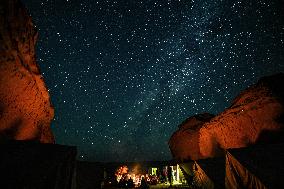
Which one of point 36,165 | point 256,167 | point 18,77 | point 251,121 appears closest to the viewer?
point 36,165

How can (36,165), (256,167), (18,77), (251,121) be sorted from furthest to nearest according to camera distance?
(251,121)
(18,77)
(256,167)
(36,165)

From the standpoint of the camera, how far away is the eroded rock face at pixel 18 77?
8285 mm

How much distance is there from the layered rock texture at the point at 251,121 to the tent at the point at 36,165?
1406 centimetres

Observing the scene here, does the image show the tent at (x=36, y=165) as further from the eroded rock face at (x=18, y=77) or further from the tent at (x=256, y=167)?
the tent at (x=256, y=167)

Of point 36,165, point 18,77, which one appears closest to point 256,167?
point 36,165

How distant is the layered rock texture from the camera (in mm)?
15615

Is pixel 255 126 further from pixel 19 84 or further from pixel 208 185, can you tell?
pixel 19 84

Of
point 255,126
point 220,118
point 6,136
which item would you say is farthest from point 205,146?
point 6,136

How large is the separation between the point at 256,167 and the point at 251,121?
33.6 feet

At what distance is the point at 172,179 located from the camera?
23.0 meters

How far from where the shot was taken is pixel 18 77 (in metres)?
9.81

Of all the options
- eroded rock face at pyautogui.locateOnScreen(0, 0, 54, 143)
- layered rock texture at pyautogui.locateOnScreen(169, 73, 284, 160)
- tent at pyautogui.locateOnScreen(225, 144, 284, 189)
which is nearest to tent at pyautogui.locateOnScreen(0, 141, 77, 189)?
eroded rock face at pyautogui.locateOnScreen(0, 0, 54, 143)

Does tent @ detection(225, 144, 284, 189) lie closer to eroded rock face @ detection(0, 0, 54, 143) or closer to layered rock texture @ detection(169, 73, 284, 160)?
layered rock texture @ detection(169, 73, 284, 160)

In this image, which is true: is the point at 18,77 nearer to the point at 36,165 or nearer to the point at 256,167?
the point at 36,165
